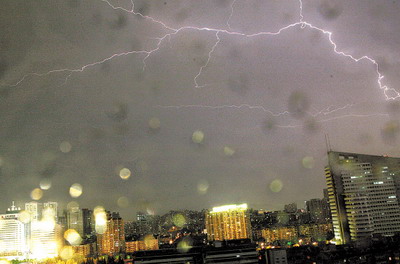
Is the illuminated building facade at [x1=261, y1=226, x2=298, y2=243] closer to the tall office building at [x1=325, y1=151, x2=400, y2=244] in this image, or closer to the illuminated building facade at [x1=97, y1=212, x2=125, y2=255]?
the tall office building at [x1=325, y1=151, x2=400, y2=244]

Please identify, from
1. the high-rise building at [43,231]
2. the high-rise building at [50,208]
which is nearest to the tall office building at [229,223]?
the high-rise building at [43,231]

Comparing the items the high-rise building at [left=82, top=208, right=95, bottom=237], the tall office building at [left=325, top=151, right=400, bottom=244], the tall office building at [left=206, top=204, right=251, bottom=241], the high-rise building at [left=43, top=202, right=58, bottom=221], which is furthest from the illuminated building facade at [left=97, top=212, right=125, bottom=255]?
the tall office building at [left=325, top=151, right=400, bottom=244]

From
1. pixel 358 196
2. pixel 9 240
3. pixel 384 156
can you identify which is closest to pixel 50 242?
pixel 9 240

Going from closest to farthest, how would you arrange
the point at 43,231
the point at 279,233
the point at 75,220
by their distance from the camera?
the point at 43,231, the point at 279,233, the point at 75,220

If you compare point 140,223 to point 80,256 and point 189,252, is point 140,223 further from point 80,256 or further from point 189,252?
point 189,252

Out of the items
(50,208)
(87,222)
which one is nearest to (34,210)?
(50,208)

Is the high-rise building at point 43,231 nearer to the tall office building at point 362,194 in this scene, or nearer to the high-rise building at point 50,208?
the high-rise building at point 50,208

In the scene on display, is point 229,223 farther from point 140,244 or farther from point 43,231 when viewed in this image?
point 43,231
